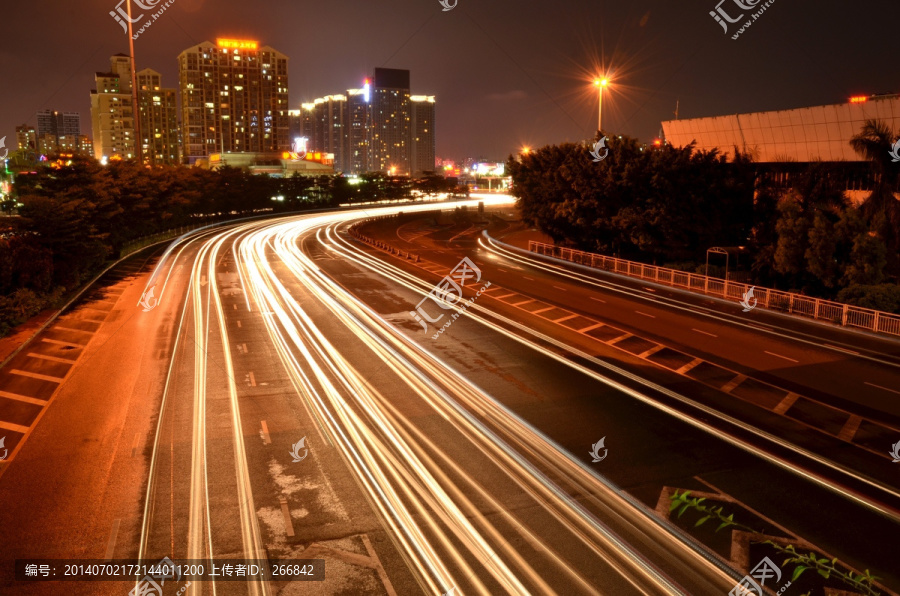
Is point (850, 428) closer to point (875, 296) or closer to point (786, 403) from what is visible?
point (786, 403)

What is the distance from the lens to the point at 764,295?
30.9 meters

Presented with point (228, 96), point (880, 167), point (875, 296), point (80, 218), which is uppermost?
point (228, 96)

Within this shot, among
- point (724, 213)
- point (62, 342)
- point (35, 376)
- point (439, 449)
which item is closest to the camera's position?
point (439, 449)

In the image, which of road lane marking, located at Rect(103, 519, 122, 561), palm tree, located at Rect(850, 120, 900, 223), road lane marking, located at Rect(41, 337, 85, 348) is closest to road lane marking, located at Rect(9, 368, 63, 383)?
→ road lane marking, located at Rect(41, 337, 85, 348)

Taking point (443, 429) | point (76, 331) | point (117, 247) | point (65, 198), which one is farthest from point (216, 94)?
point (443, 429)

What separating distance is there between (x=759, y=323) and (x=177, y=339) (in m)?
23.6

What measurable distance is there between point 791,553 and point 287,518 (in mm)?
8361

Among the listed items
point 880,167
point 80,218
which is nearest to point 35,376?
point 80,218

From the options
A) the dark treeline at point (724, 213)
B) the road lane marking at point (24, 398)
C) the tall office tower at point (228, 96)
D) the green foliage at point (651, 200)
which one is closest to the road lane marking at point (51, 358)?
the road lane marking at point (24, 398)

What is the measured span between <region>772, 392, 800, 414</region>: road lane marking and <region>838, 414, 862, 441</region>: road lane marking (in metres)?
1.42

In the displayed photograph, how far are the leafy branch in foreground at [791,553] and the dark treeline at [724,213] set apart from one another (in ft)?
69.2

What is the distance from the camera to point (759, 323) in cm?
2789

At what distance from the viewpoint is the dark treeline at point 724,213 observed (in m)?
31.4

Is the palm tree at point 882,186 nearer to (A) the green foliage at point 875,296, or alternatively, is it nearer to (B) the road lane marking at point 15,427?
(A) the green foliage at point 875,296
